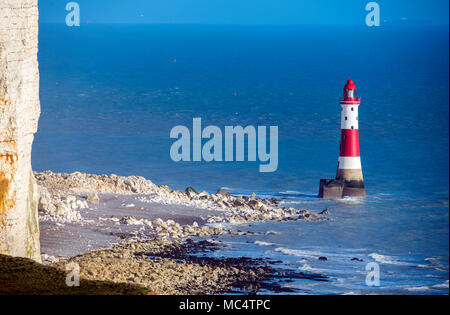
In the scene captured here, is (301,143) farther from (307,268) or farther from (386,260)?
(307,268)

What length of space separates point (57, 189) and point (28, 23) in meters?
11.1

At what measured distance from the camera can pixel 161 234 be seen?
2473 centimetres

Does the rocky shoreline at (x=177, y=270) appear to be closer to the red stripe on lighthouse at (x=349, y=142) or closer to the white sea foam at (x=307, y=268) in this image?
the white sea foam at (x=307, y=268)

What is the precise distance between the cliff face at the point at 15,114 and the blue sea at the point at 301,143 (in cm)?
674

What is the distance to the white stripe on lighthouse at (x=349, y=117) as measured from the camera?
36.8m

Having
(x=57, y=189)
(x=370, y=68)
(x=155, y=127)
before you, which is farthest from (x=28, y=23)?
(x=370, y=68)

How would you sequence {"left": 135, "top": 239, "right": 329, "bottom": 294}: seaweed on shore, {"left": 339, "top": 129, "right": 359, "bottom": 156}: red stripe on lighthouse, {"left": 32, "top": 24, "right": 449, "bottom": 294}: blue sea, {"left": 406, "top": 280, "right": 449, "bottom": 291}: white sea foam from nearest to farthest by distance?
{"left": 135, "top": 239, "right": 329, "bottom": 294}: seaweed on shore → {"left": 406, "top": 280, "right": 449, "bottom": 291}: white sea foam → {"left": 32, "top": 24, "right": 449, "bottom": 294}: blue sea → {"left": 339, "top": 129, "right": 359, "bottom": 156}: red stripe on lighthouse

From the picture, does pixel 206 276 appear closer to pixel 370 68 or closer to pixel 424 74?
pixel 424 74

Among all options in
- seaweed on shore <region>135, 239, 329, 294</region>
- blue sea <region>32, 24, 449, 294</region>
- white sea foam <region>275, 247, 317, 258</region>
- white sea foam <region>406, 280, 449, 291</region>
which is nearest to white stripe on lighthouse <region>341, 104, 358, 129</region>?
blue sea <region>32, 24, 449, 294</region>

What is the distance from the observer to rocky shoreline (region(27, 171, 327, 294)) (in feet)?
65.4

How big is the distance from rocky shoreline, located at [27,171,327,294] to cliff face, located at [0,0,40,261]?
54.8 inches

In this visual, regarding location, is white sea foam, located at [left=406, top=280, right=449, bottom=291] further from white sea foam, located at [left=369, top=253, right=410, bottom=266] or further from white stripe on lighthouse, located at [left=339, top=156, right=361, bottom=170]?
white stripe on lighthouse, located at [left=339, top=156, right=361, bottom=170]
